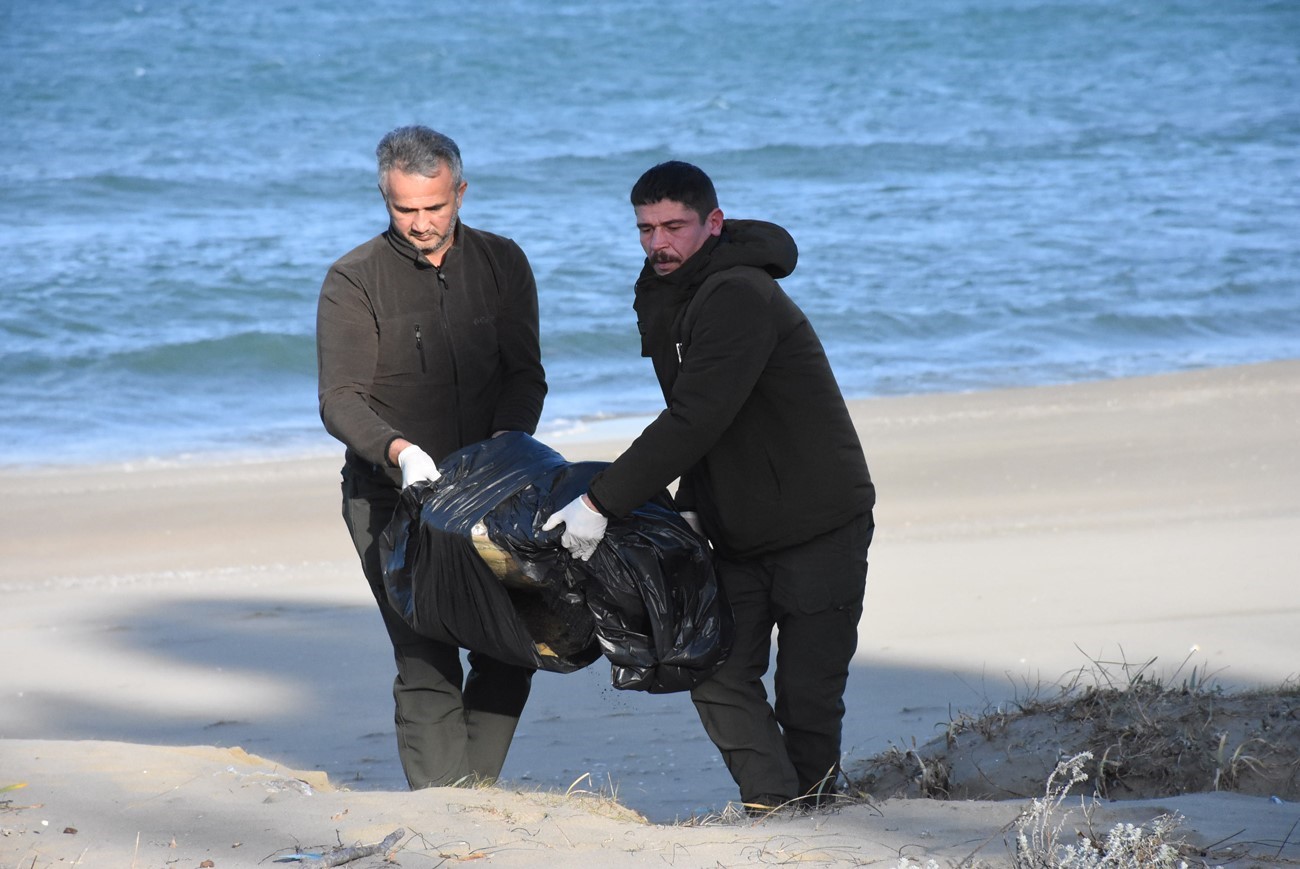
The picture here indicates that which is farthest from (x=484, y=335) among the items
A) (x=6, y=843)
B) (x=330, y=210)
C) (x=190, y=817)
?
(x=330, y=210)

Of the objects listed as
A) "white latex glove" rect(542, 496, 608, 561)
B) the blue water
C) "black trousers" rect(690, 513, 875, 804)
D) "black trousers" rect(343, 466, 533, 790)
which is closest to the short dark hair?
"white latex glove" rect(542, 496, 608, 561)

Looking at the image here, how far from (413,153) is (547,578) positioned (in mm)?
1138

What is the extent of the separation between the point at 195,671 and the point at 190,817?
104 inches

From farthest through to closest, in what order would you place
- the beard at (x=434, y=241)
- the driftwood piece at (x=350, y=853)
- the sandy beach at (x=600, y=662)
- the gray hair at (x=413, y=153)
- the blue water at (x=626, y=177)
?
1. the blue water at (x=626, y=177)
2. the beard at (x=434, y=241)
3. the gray hair at (x=413, y=153)
4. the sandy beach at (x=600, y=662)
5. the driftwood piece at (x=350, y=853)

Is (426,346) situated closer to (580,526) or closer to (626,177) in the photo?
(580,526)

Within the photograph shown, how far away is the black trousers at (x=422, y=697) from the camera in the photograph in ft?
12.5

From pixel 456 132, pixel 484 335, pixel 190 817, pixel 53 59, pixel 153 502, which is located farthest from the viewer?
pixel 53 59

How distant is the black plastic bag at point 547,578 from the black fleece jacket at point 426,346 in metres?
0.23

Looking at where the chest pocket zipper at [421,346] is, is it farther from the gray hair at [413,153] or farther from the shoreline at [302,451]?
the shoreline at [302,451]

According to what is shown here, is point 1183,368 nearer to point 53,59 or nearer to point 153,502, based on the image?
point 153,502

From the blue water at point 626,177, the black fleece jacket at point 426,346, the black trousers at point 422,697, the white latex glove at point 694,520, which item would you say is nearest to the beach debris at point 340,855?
the black trousers at point 422,697

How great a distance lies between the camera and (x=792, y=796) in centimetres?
356

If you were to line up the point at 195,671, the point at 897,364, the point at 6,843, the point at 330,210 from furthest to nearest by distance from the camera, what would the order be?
the point at 330,210 < the point at 897,364 < the point at 195,671 < the point at 6,843

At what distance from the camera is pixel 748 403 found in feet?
11.3
